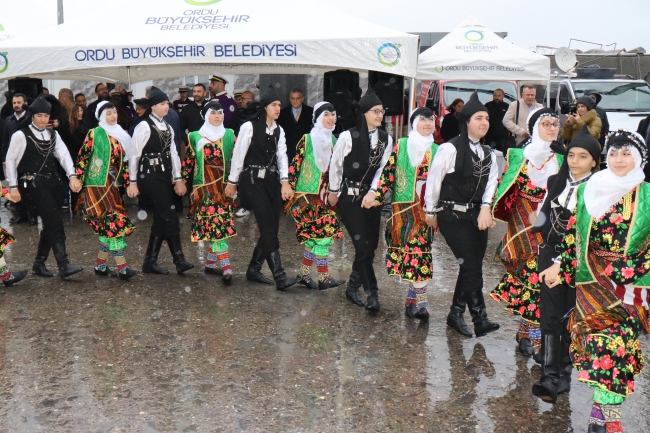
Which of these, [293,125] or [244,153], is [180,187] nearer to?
[244,153]

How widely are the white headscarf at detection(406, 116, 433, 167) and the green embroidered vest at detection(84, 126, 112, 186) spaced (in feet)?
9.54

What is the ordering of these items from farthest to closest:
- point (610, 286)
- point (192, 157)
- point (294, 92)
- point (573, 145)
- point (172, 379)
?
point (294, 92) → point (192, 157) → point (172, 379) → point (573, 145) → point (610, 286)

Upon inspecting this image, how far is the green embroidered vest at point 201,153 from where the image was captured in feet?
24.1

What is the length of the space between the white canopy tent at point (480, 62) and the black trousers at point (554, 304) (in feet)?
23.6

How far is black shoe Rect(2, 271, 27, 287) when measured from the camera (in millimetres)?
7180

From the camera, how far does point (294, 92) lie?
11.1 meters

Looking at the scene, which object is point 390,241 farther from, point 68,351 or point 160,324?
point 68,351

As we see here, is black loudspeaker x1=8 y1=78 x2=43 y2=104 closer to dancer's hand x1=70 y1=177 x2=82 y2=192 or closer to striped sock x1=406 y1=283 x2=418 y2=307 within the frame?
dancer's hand x1=70 y1=177 x2=82 y2=192

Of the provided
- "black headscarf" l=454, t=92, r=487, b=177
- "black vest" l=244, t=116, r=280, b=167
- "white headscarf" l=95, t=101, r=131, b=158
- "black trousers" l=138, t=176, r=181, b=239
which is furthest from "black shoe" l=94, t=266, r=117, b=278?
"black headscarf" l=454, t=92, r=487, b=177

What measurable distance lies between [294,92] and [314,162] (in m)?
4.29

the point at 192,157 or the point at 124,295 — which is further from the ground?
the point at 192,157

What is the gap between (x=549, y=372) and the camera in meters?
4.64

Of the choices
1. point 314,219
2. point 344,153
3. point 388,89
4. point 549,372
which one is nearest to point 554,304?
point 549,372

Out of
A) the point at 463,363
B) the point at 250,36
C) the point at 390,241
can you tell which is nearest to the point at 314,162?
the point at 390,241
